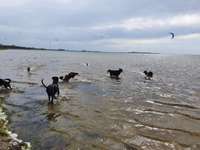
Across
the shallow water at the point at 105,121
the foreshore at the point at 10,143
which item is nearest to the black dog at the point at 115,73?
the shallow water at the point at 105,121

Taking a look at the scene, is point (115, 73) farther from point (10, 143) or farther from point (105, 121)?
point (10, 143)

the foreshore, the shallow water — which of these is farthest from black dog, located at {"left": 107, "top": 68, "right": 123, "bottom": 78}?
the foreshore

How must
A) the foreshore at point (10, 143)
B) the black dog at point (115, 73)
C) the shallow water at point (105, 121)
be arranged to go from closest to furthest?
the foreshore at point (10, 143), the shallow water at point (105, 121), the black dog at point (115, 73)

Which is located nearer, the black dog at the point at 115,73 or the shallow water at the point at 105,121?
the shallow water at the point at 105,121

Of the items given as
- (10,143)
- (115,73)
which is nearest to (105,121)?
(10,143)

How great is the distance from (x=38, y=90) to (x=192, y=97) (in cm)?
988

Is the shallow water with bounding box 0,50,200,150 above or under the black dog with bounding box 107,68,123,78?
under

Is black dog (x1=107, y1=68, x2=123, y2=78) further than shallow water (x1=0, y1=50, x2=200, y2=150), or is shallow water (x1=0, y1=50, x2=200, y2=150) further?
black dog (x1=107, y1=68, x2=123, y2=78)

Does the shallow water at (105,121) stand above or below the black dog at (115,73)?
below

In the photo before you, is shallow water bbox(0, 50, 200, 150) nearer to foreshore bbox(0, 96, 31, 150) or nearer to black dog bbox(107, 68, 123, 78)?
foreshore bbox(0, 96, 31, 150)

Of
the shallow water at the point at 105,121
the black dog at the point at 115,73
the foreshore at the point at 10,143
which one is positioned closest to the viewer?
the foreshore at the point at 10,143

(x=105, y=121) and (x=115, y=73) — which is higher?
(x=115, y=73)

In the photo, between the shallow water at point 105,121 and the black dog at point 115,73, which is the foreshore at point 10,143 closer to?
the shallow water at point 105,121

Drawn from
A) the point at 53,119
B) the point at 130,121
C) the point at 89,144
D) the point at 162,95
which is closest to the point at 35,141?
the point at 89,144
